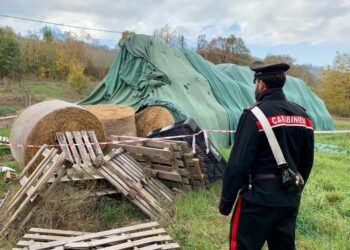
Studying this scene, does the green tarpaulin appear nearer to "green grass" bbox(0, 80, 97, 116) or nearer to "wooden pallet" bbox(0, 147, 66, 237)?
"wooden pallet" bbox(0, 147, 66, 237)

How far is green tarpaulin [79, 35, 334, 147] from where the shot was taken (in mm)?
11555

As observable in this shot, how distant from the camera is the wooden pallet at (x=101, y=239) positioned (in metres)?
4.44

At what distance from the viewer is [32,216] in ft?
16.9

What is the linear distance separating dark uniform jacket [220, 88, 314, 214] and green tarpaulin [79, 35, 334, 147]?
736 centimetres

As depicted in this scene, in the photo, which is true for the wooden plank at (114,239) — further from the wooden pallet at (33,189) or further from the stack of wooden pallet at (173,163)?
the stack of wooden pallet at (173,163)

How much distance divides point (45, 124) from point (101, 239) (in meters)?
3.38

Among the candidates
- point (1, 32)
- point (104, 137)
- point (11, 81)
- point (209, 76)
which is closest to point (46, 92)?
point (11, 81)

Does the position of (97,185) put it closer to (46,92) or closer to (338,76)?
(46,92)

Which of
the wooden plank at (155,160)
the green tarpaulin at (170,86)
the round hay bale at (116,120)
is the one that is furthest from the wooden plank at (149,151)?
the green tarpaulin at (170,86)

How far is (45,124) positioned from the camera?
726cm

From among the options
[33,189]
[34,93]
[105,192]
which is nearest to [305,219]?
[105,192]

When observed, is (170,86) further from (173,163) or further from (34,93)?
(34,93)

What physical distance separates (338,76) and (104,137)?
31.8 metres

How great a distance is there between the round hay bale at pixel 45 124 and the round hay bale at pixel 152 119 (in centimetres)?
246
